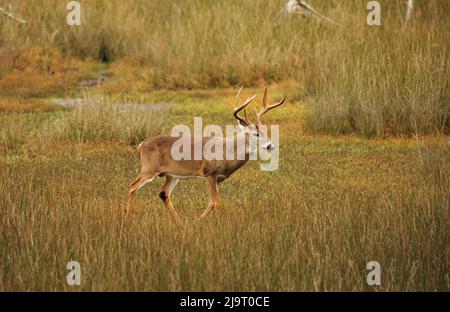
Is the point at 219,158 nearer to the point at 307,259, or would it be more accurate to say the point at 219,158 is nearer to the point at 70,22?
the point at 307,259

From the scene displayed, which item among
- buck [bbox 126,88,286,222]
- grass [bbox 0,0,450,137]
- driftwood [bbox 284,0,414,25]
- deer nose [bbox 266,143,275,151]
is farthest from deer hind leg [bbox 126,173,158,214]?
driftwood [bbox 284,0,414,25]

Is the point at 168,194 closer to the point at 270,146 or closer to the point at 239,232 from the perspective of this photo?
the point at 270,146

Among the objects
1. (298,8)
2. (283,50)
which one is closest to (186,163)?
(283,50)

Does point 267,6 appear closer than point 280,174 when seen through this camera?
No

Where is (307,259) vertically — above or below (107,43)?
below

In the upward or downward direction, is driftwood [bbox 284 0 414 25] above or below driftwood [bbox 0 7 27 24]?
below

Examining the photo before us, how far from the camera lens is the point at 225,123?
15117 mm

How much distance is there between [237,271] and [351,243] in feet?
3.68

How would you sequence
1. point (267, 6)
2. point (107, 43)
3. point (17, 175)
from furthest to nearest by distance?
point (107, 43)
point (267, 6)
point (17, 175)

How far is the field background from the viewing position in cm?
682

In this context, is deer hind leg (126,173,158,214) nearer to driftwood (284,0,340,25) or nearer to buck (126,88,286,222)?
buck (126,88,286,222)

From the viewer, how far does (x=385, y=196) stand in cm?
908

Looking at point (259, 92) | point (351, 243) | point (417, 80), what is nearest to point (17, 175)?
point (351, 243)
